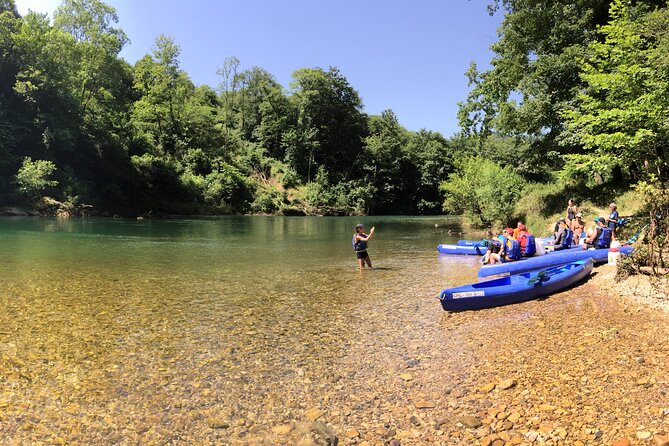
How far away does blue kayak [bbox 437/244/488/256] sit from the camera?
1706cm

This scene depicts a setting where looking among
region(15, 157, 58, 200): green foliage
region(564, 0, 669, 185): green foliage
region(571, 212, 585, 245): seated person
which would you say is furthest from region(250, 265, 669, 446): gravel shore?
region(15, 157, 58, 200): green foliage

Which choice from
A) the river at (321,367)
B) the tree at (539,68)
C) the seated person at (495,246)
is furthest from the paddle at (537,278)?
the tree at (539,68)

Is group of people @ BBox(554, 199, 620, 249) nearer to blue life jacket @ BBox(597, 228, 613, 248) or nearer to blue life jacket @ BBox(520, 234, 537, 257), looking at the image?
blue life jacket @ BBox(597, 228, 613, 248)

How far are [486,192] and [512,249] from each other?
1335 centimetres

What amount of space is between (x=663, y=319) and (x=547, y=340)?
205 centimetres

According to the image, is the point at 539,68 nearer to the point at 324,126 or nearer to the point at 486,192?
the point at 486,192

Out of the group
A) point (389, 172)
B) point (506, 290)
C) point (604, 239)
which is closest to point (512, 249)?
point (604, 239)

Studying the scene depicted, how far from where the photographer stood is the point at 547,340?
249 inches

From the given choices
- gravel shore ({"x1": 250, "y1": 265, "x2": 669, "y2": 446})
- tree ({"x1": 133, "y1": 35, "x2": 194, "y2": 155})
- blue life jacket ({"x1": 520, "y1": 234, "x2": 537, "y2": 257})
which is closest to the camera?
gravel shore ({"x1": 250, "y1": 265, "x2": 669, "y2": 446})

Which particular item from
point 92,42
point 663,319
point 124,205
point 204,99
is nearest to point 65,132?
point 124,205

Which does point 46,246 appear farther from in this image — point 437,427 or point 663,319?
point 663,319

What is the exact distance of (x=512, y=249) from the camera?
12898mm

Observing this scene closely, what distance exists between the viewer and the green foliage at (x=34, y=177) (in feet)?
128

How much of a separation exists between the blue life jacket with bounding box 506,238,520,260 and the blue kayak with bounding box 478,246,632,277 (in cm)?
52
